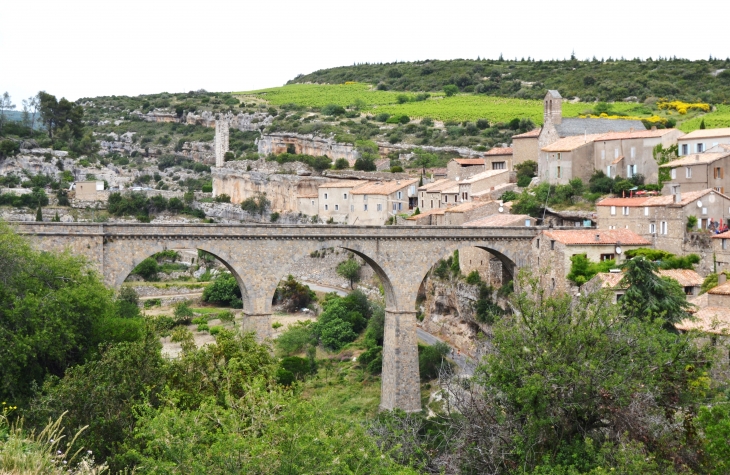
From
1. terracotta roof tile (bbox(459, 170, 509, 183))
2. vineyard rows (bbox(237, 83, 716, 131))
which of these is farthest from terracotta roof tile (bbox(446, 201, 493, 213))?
vineyard rows (bbox(237, 83, 716, 131))

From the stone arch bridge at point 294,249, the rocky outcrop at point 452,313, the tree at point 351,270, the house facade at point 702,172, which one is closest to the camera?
the stone arch bridge at point 294,249

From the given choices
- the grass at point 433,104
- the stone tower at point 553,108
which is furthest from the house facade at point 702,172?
the grass at point 433,104

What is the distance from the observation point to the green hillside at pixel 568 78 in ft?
313

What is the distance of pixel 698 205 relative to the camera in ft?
135

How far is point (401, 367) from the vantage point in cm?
4000

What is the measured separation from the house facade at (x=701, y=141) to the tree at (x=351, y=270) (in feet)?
79.8

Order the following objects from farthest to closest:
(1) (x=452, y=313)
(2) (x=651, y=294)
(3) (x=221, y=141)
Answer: (3) (x=221, y=141), (1) (x=452, y=313), (2) (x=651, y=294)

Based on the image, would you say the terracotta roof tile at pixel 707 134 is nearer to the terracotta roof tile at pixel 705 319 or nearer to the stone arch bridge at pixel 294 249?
the stone arch bridge at pixel 294 249

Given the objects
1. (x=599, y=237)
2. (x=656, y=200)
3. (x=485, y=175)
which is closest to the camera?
(x=599, y=237)

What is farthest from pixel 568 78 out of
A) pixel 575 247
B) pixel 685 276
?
pixel 685 276

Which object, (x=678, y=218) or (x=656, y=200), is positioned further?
(x=656, y=200)

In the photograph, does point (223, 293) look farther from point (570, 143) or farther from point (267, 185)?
point (570, 143)

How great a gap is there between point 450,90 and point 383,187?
56.3 m

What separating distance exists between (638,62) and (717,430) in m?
107
